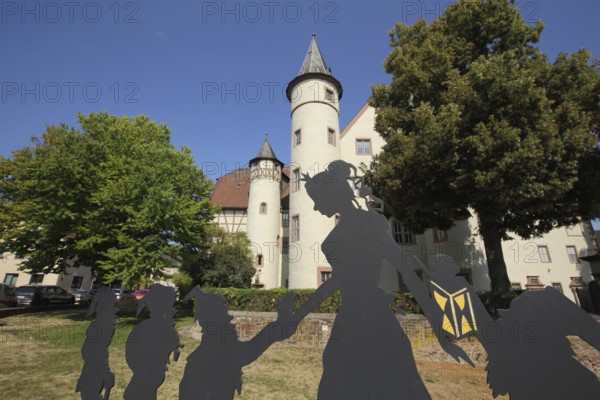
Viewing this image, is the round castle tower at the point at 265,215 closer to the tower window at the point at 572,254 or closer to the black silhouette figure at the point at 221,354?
the tower window at the point at 572,254

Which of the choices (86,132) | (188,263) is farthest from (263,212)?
(86,132)

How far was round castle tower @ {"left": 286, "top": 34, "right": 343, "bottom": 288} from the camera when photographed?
62.4 ft

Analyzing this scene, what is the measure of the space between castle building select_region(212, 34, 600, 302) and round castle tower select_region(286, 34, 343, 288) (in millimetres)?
60

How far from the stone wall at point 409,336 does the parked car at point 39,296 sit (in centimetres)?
1880

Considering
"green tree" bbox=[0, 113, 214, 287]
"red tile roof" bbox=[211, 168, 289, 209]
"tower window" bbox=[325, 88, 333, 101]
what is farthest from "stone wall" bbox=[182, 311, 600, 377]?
"red tile roof" bbox=[211, 168, 289, 209]

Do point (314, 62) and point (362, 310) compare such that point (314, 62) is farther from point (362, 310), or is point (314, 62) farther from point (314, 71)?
point (362, 310)

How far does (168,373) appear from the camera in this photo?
820 centimetres

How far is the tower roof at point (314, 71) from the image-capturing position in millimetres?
22469

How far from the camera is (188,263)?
21.6 metres

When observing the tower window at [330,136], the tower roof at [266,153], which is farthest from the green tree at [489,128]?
the tower roof at [266,153]

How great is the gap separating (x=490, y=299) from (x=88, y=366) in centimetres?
1191

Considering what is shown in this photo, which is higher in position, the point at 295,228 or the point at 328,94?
the point at 328,94

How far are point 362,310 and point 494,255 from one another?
13.2 m

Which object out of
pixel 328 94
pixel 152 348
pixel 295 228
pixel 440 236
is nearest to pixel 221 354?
pixel 152 348
